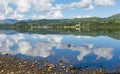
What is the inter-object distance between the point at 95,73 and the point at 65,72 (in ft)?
12.1

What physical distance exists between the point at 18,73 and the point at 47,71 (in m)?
4.10

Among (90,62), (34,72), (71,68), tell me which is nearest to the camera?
(34,72)

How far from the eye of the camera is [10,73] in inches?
1207

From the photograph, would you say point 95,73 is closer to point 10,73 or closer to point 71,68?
point 71,68

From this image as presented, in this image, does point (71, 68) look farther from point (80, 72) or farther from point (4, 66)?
point (4, 66)

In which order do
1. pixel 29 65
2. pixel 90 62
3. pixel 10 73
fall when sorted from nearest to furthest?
pixel 10 73, pixel 29 65, pixel 90 62

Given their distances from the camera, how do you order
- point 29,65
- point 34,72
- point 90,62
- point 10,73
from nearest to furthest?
1. point 10,73
2. point 34,72
3. point 29,65
4. point 90,62

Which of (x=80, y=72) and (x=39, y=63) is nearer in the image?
(x=80, y=72)

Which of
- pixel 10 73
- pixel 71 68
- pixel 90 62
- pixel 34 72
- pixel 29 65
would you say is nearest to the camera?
pixel 10 73

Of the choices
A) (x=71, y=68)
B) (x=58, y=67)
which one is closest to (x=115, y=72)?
(x=71, y=68)

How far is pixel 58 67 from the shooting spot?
1457 inches

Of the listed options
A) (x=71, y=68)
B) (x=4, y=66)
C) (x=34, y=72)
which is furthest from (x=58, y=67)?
(x=4, y=66)

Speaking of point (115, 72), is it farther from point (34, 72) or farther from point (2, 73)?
point (2, 73)

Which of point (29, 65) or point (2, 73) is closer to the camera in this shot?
point (2, 73)
